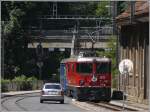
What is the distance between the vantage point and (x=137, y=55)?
173 feet

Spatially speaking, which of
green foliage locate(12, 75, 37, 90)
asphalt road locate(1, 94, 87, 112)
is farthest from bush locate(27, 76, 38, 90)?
asphalt road locate(1, 94, 87, 112)

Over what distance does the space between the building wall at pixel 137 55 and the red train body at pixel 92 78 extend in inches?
96.1

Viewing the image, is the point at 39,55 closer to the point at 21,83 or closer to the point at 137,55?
the point at 21,83

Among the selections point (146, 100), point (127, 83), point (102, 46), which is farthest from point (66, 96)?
point (102, 46)

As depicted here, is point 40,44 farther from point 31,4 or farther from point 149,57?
point 149,57

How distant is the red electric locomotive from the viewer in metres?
49.6

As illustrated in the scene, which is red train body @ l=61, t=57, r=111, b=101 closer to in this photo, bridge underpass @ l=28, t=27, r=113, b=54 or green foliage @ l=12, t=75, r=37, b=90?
green foliage @ l=12, t=75, r=37, b=90

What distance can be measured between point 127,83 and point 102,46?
136ft

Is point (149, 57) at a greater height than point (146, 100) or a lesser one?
greater

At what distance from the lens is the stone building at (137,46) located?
161 feet

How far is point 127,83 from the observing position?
56.2m

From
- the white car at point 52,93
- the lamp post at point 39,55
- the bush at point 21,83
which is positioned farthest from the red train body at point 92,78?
the lamp post at point 39,55

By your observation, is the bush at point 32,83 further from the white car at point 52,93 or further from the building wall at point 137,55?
the white car at point 52,93

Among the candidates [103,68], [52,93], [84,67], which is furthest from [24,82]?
[52,93]
